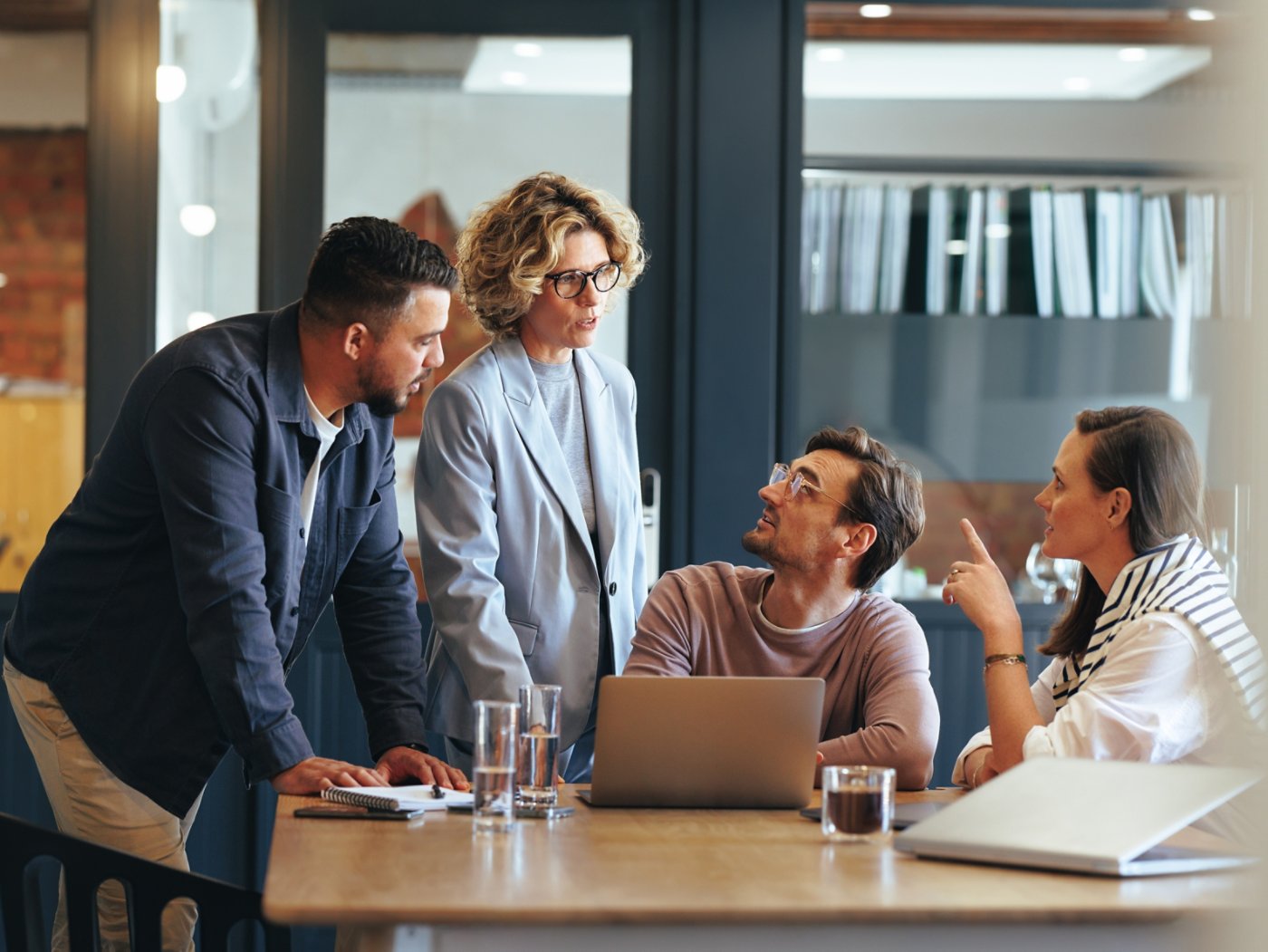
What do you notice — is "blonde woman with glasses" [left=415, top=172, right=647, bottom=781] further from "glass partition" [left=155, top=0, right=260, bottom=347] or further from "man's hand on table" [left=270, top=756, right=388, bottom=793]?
"glass partition" [left=155, top=0, right=260, bottom=347]

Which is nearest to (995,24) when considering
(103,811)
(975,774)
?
(975,774)

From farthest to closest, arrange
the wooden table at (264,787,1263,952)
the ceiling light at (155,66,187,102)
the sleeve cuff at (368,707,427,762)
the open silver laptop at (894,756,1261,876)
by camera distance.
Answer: the ceiling light at (155,66,187,102), the sleeve cuff at (368,707,427,762), the open silver laptop at (894,756,1261,876), the wooden table at (264,787,1263,952)

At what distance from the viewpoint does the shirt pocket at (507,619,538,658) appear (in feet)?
7.86

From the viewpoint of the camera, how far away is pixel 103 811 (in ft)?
6.71

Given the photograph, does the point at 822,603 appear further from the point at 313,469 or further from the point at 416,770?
the point at 313,469

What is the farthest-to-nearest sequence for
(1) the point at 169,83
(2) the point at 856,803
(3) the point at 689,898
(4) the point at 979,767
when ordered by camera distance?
(1) the point at 169,83 < (4) the point at 979,767 < (2) the point at 856,803 < (3) the point at 689,898

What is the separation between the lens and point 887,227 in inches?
148

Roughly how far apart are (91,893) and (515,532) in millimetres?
982

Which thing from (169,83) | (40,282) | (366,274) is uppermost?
(169,83)

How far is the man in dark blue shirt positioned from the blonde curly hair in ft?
0.82

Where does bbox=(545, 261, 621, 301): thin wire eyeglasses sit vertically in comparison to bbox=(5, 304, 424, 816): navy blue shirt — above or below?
above

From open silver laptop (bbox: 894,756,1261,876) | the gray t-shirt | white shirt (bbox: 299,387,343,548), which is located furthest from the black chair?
the gray t-shirt

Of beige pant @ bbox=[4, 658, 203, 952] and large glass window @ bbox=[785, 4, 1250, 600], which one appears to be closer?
beige pant @ bbox=[4, 658, 203, 952]

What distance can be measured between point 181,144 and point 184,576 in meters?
2.04
